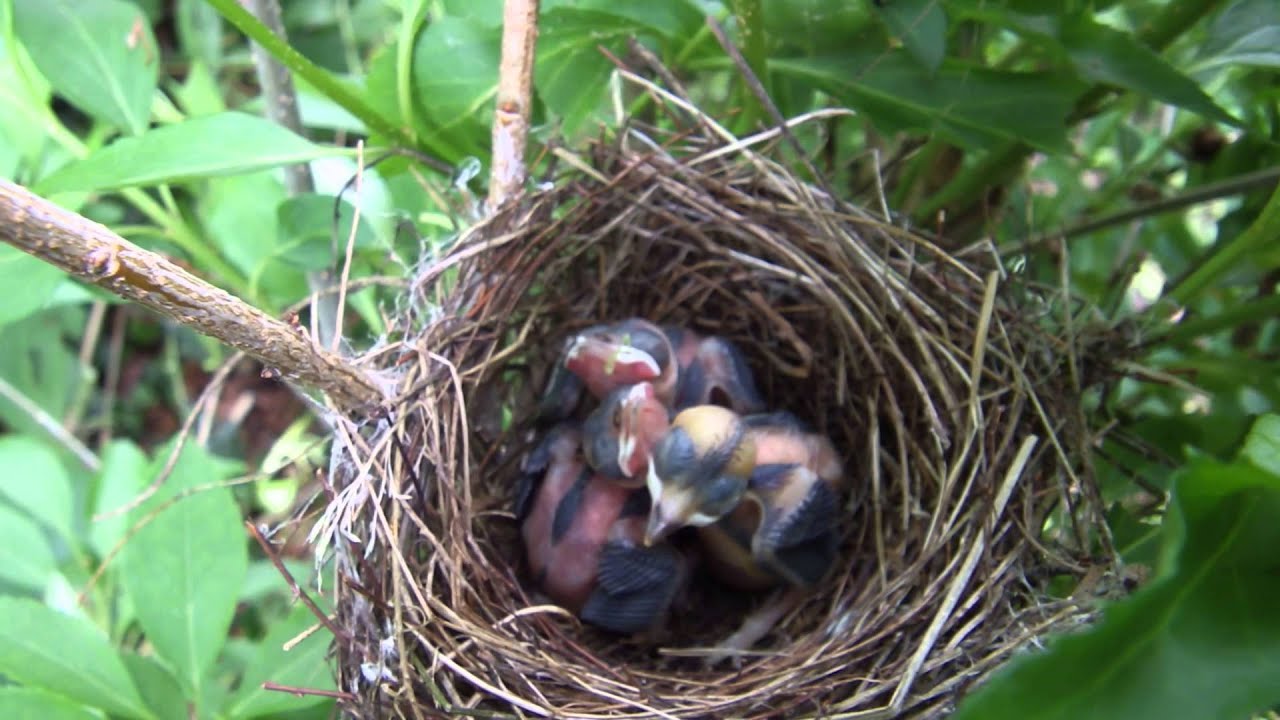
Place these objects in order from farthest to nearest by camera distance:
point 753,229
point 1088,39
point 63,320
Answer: point 63,320 → point 753,229 → point 1088,39

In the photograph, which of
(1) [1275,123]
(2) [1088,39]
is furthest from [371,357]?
(1) [1275,123]

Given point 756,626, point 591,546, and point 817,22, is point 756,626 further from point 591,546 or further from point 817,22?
point 817,22

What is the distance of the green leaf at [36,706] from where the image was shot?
2.30 ft

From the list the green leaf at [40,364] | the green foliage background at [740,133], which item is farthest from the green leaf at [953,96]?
the green leaf at [40,364]

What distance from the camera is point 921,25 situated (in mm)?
708

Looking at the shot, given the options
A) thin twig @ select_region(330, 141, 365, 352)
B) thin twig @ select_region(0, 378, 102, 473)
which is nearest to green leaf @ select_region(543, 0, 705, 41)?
thin twig @ select_region(330, 141, 365, 352)

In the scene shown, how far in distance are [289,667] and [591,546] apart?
0.30 metres

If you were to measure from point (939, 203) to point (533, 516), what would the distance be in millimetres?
571

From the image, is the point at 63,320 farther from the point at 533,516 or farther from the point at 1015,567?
the point at 1015,567

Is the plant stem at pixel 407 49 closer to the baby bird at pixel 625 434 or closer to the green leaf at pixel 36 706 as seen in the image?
the baby bird at pixel 625 434

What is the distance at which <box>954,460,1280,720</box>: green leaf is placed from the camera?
427 mm

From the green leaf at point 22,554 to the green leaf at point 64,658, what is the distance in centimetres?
27

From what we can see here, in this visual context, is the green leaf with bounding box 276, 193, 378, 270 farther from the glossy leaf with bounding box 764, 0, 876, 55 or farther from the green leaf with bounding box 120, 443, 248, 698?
the glossy leaf with bounding box 764, 0, 876, 55

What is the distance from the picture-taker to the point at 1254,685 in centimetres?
43
